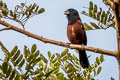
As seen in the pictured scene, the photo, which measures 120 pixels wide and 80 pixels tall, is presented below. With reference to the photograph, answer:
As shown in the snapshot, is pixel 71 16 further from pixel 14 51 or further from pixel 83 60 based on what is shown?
pixel 14 51

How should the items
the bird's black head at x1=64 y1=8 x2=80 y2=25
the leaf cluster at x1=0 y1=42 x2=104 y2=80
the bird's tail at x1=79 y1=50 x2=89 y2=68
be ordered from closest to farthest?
the leaf cluster at x1=0 y1=42 x2=104 y2=80, the bird's tail at x1=79 y1=50 x2=89 y2=68, the bird's black head at x1=64 y1=8 x2=80 y2=25

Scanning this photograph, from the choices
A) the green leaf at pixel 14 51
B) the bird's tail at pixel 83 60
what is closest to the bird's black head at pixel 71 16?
the bird's tail at pixel 83 60

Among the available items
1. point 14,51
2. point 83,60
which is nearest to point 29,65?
point 14,51

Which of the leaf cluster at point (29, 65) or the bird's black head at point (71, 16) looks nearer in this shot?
the leaf cluster at point (29, 65)

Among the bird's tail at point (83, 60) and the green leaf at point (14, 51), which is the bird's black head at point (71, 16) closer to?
the bird's tail at point (83, 60)

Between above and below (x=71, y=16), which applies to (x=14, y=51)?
above

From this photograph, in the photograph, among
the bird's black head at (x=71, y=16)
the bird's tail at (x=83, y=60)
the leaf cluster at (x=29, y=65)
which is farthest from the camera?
the bird's black head at (x=71, y=16)

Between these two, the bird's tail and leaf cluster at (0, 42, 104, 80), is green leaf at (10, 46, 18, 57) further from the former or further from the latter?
the bird's tail

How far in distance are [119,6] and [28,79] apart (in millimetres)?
1215

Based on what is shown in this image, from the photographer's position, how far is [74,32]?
5.20 meters

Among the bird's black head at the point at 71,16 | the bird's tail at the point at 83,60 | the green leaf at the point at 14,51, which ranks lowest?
the bird's tail at the point at 83,60

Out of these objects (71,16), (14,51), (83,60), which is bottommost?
(83,60)

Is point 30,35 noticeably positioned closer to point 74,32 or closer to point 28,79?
point 28,79


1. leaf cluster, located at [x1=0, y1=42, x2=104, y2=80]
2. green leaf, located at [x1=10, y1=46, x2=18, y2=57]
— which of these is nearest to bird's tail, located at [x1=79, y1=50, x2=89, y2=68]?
leaf cluster, located at [x1=0, y1=42, x2=104, y2=80]
